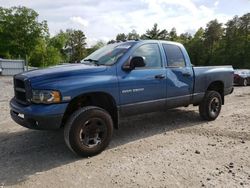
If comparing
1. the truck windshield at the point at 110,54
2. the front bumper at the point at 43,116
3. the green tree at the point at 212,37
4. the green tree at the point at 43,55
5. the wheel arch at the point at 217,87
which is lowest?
the front bumper at the point at 43,116

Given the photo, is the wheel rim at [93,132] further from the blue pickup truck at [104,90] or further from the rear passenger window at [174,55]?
the rear passenger window at [174,55]

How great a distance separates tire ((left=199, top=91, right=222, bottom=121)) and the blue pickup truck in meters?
0.10

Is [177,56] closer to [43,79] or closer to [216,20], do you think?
[43,79]

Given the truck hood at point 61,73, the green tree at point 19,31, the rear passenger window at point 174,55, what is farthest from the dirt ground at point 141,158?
the green tree at point 19,31

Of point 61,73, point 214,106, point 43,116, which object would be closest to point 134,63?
point 61,73

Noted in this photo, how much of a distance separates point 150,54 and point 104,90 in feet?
5.02

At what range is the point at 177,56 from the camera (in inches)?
257

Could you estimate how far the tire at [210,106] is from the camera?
716 centimetres

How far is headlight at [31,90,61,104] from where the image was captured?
176 inches

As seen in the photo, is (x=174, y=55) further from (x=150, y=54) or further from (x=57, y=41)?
(x=57, y=41)

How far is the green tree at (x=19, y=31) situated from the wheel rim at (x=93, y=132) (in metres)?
50.3

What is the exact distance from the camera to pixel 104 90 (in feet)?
16.4

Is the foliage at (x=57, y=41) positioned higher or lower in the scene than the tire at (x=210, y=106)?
higher

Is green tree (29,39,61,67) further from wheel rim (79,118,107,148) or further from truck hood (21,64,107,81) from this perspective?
wheel rim (79,118,107,148)
